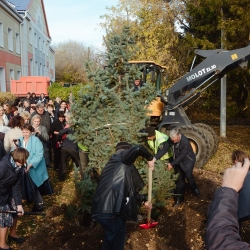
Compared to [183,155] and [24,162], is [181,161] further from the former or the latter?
[24,162]

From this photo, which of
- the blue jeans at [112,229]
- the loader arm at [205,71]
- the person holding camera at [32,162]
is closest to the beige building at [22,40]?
the loader arm at [205,71]

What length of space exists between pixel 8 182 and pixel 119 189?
1.64 m

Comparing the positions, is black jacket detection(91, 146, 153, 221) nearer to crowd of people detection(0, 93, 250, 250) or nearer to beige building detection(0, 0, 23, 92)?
crowd of people detection(0, 93, 250, 250)

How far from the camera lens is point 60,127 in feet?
27.4

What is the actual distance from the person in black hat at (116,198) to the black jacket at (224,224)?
1.86m

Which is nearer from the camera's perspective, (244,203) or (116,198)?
(244,203)

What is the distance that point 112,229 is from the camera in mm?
3551

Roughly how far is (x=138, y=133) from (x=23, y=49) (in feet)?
72.3

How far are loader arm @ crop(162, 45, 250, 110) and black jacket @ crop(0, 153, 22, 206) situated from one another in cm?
572

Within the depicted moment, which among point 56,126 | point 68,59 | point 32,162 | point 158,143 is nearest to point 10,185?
point 32,162

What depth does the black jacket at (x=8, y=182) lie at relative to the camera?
4135 millimetres

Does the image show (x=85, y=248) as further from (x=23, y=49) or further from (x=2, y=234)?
(x=23, y=49)

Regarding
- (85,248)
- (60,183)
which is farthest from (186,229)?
(60,183)

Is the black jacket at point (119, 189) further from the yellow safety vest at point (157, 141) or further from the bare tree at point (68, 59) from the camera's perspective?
the bare tree at point (68, 59)
